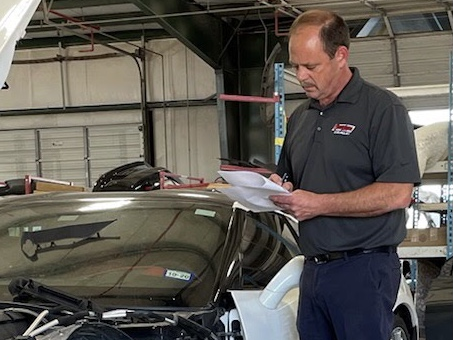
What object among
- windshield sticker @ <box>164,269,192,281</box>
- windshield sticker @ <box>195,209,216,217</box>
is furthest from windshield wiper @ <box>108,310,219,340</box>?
windshield sticker @ <box>195,209,216,217</box>

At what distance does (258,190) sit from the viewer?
2.17m

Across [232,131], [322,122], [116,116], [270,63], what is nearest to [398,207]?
[322,122]

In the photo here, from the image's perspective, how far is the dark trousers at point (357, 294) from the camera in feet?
7.15

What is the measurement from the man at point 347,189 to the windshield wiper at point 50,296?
26.6 inches

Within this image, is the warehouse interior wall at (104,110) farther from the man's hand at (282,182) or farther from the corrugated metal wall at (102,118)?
the man's hand at (282,182)

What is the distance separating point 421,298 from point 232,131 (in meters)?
5.52

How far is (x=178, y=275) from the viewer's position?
268cm

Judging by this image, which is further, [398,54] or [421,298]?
[398,54]

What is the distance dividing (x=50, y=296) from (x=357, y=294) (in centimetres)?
96

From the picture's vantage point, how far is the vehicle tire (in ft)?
10.7

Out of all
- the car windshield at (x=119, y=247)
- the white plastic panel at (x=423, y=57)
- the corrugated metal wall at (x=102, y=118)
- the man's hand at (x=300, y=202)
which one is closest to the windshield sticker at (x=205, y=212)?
the car windshield at (x=119, y=247)

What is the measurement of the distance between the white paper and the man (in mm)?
43

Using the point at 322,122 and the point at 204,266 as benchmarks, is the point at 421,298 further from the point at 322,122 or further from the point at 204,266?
the point at 322,122

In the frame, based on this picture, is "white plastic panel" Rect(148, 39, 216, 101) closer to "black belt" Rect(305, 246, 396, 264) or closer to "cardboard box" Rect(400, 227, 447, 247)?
"cardboard box" Rect(400, 227, 447, 247)
